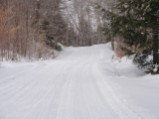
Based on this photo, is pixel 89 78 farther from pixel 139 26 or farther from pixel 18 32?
pixel 18 32

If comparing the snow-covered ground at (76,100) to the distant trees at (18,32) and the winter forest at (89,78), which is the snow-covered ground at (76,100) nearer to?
the winter forest at (89,78)

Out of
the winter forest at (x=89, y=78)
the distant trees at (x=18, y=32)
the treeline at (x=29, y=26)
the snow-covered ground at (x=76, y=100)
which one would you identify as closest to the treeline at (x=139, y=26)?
the winter forest at (x=89, y=78)

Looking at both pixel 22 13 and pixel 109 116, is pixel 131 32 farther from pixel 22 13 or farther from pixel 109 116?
pixel 22 13

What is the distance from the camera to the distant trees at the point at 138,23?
1327 cm

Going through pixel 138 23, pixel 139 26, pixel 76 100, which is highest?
pixel 138 23

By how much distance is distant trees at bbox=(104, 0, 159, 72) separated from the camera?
1327 centimetres

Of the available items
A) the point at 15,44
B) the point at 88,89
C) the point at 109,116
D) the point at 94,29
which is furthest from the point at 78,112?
the point at 94,29

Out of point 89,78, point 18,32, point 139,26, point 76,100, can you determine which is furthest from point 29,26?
point 76,100

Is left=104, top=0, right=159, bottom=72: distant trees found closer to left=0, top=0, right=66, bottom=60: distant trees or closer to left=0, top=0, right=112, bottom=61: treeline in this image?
left=0, top=0, right=112, bottom=61: treeline

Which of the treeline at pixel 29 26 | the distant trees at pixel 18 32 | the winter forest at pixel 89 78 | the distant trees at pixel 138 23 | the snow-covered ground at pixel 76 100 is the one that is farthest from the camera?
the treeline at pixel 29 26

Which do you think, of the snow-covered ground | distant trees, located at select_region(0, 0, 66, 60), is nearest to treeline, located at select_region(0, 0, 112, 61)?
distant trees, located at select_region(0, 0, 66, 60)

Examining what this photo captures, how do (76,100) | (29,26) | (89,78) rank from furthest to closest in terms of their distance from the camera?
(29,26)
(89,78)
(76,100)

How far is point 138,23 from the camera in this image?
13359 mm

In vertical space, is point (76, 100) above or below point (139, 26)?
below
